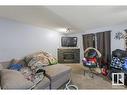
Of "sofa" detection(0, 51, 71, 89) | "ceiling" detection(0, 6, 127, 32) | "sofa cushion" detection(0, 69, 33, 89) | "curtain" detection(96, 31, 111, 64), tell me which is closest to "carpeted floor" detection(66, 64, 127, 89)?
"sofa" detection(0, 51, 71, 89)

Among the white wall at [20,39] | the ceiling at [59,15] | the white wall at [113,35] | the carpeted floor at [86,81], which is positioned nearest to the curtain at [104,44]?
the white wall at [113,35]

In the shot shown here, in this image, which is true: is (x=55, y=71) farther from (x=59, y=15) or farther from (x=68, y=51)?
(x=59, y=15)

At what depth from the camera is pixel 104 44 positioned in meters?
3.79

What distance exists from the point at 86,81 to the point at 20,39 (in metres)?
1.93

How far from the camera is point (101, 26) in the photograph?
352 centimetres

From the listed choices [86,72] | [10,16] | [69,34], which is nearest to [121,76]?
[86,72]

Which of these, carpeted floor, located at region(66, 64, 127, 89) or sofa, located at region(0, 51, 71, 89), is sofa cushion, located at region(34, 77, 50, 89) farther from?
carpeted floor, located at region(66, 64, 127, 89)

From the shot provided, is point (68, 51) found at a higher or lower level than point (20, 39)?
lower

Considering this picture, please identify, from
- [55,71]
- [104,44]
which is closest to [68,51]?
[55,71]

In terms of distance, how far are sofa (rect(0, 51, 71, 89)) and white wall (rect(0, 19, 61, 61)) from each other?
26 cm

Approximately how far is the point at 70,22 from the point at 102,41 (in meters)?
1.28

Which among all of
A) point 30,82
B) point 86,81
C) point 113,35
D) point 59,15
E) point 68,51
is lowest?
point 86,81

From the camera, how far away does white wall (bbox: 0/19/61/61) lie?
2824mm

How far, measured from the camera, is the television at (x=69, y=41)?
3223 mm
